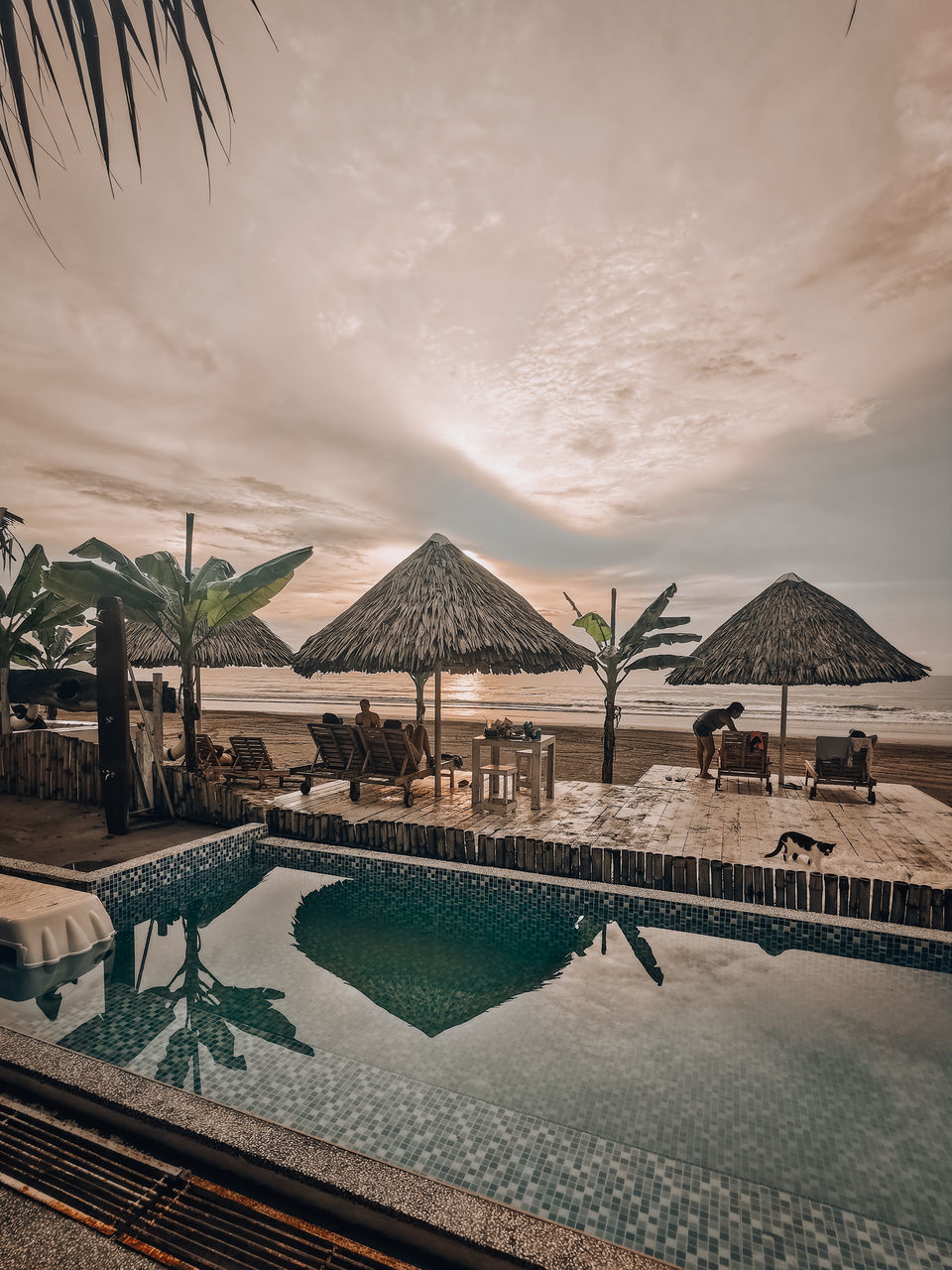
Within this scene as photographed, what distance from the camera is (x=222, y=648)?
40.7ft

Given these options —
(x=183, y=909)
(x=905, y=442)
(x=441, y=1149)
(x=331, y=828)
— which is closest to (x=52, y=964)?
(x=183, y=909)

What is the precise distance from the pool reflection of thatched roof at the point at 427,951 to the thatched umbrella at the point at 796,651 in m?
6.08

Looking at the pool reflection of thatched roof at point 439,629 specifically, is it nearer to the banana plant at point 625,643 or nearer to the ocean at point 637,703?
the banana plant at point 625,643

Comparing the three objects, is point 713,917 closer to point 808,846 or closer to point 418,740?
point 808,846

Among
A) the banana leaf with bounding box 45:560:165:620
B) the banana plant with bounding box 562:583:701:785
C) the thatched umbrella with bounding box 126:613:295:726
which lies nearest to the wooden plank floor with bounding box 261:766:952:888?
the banana plant with bounding box 562:583:701:785

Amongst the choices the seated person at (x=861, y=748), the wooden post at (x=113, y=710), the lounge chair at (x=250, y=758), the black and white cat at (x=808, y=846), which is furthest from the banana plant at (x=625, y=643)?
the wooden post at (x=113, y=710)

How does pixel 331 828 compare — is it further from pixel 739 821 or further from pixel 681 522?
pixel 681 522

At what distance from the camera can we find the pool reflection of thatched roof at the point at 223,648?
12242 mm

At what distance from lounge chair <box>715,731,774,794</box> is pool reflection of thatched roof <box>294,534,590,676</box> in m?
2.62

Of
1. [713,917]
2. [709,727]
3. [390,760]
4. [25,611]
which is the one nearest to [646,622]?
[709,727]

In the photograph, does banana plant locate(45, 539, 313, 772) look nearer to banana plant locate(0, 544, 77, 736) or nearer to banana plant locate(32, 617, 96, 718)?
banana plant locate(0, 544, 77, 736)

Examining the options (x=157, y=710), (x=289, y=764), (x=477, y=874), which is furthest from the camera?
(x=289, y=764)

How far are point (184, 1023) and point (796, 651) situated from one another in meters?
9.54

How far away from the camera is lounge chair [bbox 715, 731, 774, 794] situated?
9164mm
